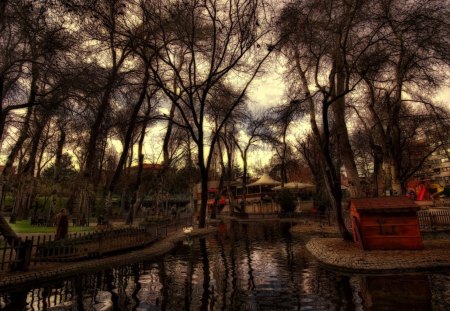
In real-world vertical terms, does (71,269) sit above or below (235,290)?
above

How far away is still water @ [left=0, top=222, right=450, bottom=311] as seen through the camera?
6578 millimetres

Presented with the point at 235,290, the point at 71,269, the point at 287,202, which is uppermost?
the point at 287,202

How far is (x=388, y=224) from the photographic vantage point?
1105 cm

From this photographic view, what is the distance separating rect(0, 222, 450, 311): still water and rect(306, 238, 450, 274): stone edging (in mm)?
460

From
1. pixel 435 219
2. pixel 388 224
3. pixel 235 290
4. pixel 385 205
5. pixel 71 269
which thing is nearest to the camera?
pixel 235 290

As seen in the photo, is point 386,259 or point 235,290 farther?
point 386,259

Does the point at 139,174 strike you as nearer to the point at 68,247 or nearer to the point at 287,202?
the point at 68,247

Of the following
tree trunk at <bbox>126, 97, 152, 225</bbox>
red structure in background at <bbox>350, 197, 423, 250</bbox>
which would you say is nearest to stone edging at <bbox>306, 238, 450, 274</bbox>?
red structure in background at <bbox>350, 197, 423, 250</bbox>

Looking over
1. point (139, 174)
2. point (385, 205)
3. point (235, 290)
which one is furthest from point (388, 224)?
point (139, 174)

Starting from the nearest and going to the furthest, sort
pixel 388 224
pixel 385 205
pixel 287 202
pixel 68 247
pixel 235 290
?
1. pixel 235 290
2. pixel 385 205
3. pixel 388 224
4. pixel 68 247
5. pixel 287 202

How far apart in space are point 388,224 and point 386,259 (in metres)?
1.78

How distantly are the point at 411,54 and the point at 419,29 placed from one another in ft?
11.9

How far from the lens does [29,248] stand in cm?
982

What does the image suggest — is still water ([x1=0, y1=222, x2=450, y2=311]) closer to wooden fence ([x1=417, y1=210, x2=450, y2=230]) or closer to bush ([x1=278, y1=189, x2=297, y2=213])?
wooden fence ([x1=417, y1=210, x2=450, y2=230])
